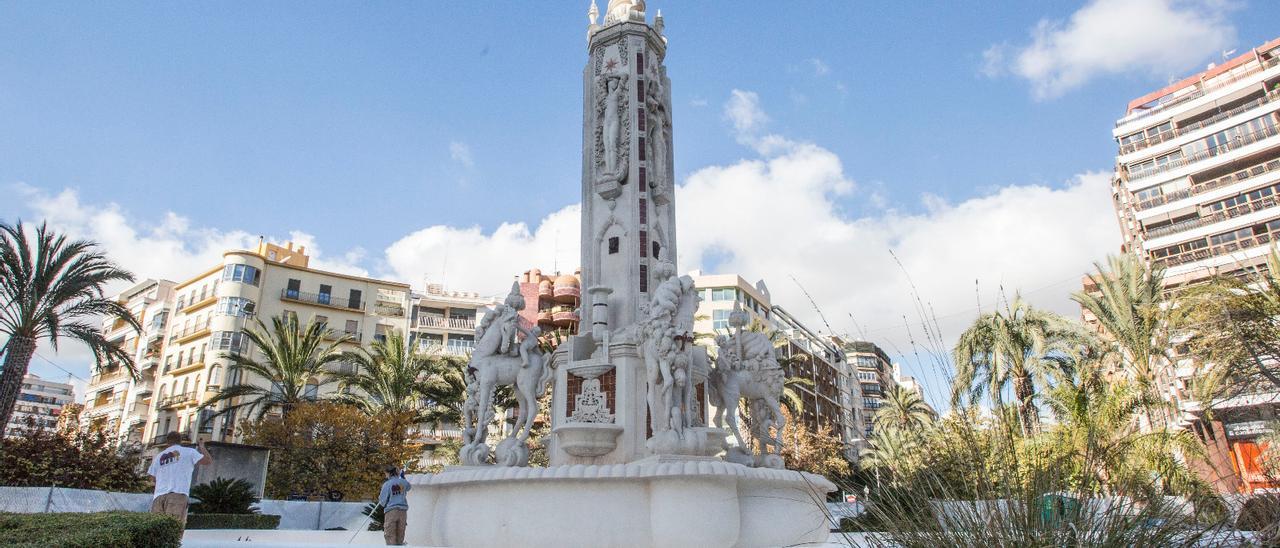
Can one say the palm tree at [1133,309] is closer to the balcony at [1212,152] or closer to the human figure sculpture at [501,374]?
the human figure sculpture at [501,374]

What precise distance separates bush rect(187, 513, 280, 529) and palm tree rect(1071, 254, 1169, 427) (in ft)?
75.7

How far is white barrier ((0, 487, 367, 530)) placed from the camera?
12.8m

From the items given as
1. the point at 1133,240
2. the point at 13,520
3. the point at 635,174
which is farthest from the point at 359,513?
the point at 1133,240

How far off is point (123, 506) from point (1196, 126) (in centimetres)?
5199

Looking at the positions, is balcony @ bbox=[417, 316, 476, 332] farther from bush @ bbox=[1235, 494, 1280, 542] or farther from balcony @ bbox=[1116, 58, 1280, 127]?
bush @ bbox=[1235, 494, 1280, 542]

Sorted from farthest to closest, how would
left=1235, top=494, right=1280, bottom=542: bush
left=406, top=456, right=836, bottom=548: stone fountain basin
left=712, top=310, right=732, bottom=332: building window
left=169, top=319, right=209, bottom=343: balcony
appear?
left=712, top=310, right=732, bottom=332: building window → left=169, top=319, right=209, bottom=343: balcony → left=406, top=456, right=836, bottom=548: stone fountain basin → left=1235, top=494, right=1280, bottom=542: bush

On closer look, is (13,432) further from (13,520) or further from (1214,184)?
(1214,184)

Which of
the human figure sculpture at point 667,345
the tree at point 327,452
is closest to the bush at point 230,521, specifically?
the human figure sculpture at point 667,345

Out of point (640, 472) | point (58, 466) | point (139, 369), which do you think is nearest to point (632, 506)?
point (640, 472)

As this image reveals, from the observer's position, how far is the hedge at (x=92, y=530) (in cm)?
466

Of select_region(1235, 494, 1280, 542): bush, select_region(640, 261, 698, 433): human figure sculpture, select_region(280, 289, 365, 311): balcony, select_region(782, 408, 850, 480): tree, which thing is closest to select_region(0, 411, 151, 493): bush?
select_region(640, 261, 698, 433): human figure sculpture

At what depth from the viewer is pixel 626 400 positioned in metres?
10.6

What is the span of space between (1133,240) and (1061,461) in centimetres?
5766

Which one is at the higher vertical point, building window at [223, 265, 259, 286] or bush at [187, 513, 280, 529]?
building window at [223, 265, 259, 286]
